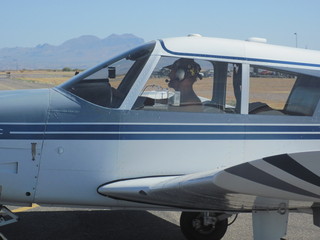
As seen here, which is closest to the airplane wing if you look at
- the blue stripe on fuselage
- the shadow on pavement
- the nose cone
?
the blue stripe on fuselage

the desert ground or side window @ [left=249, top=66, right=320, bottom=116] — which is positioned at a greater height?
side window @ [left=249, top=66, right=320, bottom=116]

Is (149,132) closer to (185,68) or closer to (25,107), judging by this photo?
(185,68)

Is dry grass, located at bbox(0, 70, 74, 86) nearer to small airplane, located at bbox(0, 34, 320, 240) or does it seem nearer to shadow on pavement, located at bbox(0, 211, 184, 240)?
shadow on pavement, located at bbox(0, 211, 184, 240)

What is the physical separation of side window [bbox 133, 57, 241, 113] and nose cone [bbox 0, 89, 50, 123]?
2.88 feet

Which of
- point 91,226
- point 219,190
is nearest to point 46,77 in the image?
point 91,226

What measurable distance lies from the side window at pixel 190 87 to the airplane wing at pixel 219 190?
26.2 inches

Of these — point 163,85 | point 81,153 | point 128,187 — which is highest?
point 163,85

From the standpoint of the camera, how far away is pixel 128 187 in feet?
13.2

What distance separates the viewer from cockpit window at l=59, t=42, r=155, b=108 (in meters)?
4.18

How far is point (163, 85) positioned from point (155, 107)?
0.22m

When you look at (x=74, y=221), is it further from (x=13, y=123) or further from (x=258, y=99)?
(x=258, y=99)

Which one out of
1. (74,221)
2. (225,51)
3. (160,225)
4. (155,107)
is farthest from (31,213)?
(225,51)

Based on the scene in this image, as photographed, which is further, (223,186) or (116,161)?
(116,161)

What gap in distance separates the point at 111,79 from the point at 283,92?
62.8 inches
